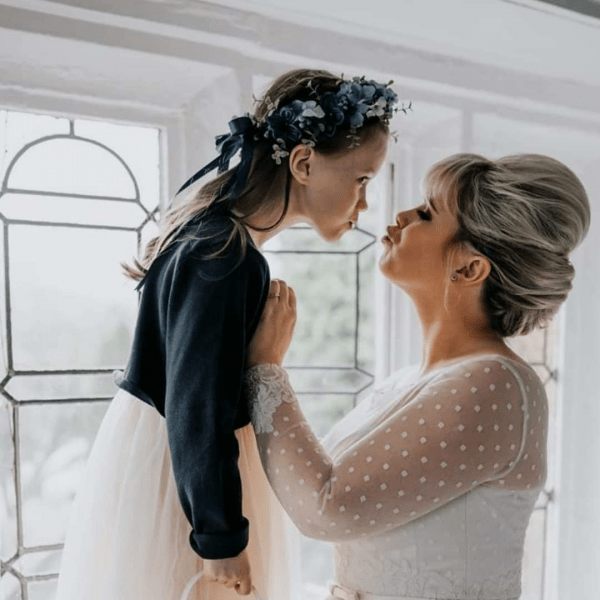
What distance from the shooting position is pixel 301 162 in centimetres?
104

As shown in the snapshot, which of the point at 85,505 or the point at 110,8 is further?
the point at 110,8

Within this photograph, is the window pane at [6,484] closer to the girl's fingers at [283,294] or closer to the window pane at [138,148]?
the window pane at [138,148]

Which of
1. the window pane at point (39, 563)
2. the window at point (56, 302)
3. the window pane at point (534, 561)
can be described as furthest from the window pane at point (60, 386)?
the window pane at point (534, 561)

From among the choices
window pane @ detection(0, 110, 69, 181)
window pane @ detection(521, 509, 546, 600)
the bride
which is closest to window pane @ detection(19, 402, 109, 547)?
window pane @ detection(0, 110, 69, 181)

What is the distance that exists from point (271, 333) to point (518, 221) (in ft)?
1.43

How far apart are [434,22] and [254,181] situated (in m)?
0.72

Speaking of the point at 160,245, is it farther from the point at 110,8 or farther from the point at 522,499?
the point at 522,499

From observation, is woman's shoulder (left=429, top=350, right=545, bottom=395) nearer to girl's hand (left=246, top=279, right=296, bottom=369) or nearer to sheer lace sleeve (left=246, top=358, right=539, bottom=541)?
sheer lace sleeve (left=246, top=358, right=539, bottom=541)

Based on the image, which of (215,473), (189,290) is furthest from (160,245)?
(215,473)

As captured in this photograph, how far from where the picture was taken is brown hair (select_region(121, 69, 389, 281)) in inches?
41.0

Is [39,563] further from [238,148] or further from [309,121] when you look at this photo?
[309,121]

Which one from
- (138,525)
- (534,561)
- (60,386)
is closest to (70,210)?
(60,386)

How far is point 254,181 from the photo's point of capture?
1.06 m

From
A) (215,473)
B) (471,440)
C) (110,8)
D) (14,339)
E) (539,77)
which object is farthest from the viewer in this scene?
(539,77)
